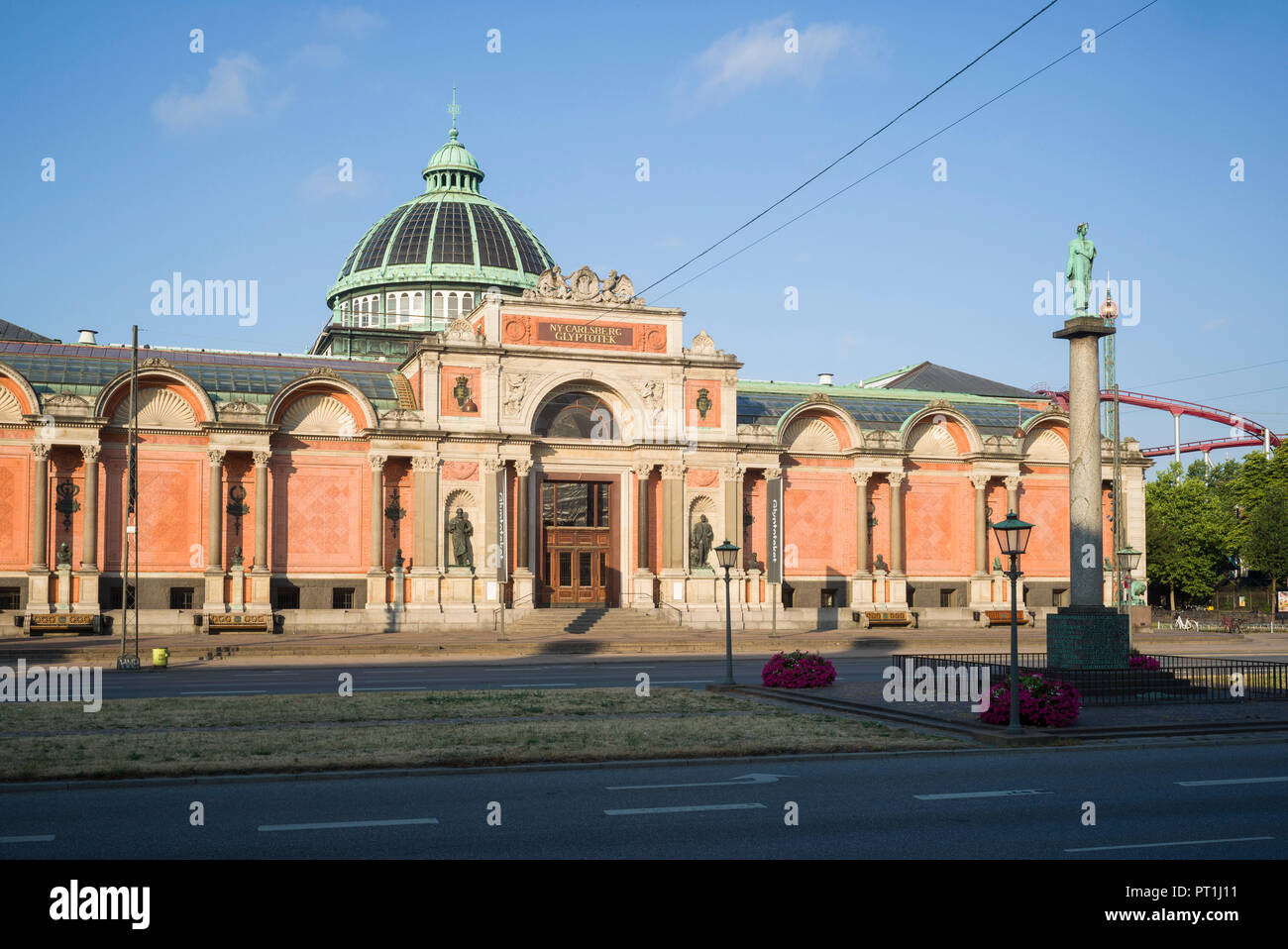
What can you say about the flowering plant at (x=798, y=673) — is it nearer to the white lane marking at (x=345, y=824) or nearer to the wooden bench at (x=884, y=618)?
the white lane marking at (x=345, y=824)

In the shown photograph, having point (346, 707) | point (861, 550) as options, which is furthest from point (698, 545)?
point (346, 707)

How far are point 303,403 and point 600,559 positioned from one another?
1661 cm

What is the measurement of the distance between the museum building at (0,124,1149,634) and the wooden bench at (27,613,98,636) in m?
0.11

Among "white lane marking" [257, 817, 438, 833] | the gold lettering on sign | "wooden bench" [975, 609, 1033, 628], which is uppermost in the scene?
the gold lettering on sign

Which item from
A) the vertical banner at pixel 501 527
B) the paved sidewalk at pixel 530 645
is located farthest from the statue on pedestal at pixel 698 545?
the vertical banner at pixel 501 527

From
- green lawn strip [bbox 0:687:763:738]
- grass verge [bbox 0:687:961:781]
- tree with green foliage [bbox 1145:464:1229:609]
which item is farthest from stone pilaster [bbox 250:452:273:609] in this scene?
tree with green foliage [bbox 1145:464:1229:609]

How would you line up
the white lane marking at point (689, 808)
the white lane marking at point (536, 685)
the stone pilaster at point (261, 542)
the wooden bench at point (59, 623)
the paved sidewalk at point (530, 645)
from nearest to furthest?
the white lane marking at point (689, 808) → the white lane marking at point (536, 685) → the paved sidewalk at point (530, 645) → the wooden bench at point (59, 623) → the stone pilaster at point (261, 542)

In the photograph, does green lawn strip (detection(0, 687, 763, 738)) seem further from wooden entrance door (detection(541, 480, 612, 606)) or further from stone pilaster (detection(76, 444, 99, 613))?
wooden entrance door (detection(541, 480, 612, 606))

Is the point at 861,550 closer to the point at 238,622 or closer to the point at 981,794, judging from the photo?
the point at 238,622

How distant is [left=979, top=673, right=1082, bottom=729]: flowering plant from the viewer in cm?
2272

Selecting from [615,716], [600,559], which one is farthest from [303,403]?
[615,716]

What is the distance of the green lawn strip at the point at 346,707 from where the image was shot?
74.7 ft

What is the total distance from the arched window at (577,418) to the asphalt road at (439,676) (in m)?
19.0

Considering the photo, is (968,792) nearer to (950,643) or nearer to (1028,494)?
(950,643)
